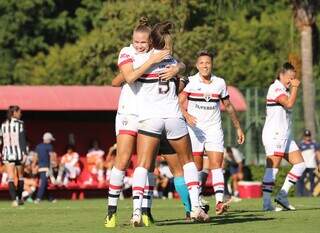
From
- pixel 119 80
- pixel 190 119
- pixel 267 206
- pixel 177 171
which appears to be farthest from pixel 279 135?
pixel 119 80

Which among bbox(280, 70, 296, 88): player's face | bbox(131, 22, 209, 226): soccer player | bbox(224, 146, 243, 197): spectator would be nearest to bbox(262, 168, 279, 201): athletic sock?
bbox(280, 70, 296, 88): player's face

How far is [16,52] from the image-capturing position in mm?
62125

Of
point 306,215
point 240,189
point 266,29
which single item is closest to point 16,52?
point 266,29

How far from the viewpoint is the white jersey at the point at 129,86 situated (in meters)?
15.0

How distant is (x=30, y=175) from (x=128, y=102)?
58.0ft

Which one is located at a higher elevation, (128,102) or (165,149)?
(128,102)

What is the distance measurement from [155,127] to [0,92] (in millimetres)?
19275

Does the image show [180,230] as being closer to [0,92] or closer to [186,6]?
[0,92]

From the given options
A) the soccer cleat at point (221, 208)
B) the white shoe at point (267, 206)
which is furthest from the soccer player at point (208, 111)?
the white shoe at point (267, 206)

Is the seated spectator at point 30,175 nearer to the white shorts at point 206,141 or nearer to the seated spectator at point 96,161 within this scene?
the seated spectator at point 96,161

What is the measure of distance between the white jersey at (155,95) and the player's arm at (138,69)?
0.12m

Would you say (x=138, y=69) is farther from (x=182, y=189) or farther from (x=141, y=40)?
(x=182, y=189)

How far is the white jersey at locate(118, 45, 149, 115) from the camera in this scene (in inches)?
591

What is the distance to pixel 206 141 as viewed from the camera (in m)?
18.3
